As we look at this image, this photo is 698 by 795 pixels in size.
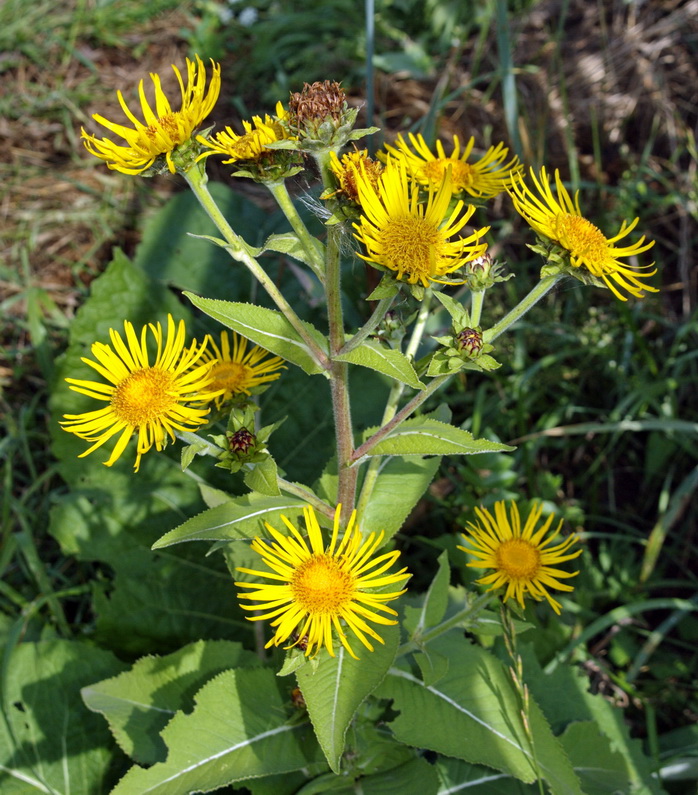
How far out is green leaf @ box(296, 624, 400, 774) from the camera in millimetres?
1659

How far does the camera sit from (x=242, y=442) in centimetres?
173

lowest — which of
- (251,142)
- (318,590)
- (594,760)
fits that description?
(594,760)

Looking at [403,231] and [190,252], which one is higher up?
[190,252]

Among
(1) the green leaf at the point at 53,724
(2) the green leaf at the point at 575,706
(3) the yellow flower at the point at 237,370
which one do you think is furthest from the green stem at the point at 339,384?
(1) the green leaf at the point at 53,724

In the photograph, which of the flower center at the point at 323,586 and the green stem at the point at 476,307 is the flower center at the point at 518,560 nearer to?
the flower center at the point at 323,586

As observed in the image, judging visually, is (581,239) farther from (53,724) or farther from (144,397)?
(53,724)

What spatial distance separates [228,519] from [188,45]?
4.41 metres

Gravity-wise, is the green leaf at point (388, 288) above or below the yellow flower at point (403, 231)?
below

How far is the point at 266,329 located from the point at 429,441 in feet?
1.56

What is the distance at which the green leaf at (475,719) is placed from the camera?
1927mm

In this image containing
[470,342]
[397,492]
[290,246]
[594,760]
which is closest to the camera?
[470,342]

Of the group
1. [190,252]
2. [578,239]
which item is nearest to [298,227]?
[578,239]

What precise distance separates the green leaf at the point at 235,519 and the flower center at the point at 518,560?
57 cm

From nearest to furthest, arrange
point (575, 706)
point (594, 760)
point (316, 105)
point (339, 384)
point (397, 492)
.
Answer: point (316, 105)
point (339, 384)
point (397, 492)
point (594, 760)
point (575, 706)
